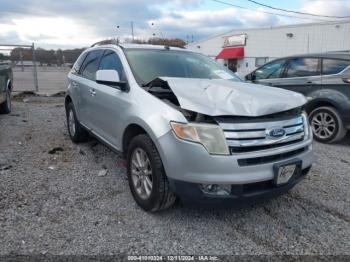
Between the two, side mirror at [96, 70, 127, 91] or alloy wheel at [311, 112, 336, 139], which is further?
alloy wheel at [311, 112, 336, 139]

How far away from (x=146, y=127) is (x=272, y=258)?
160cm

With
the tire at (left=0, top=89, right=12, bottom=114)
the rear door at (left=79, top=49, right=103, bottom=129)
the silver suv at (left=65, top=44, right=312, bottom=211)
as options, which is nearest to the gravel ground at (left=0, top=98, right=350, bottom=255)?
the silver suv at (left=65, top=44, right=312, bottom=211)

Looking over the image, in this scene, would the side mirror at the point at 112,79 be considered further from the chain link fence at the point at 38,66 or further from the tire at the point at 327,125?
the chain link fence at the point at 38,66

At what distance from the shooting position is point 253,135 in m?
2.88

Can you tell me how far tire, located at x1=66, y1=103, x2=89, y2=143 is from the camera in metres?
5.73

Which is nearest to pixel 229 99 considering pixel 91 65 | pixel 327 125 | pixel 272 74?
pixel 91 65

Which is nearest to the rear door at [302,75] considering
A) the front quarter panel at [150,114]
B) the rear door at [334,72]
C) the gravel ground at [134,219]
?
the rear door at [334,72]

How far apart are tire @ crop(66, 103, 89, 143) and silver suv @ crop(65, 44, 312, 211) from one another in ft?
6.15

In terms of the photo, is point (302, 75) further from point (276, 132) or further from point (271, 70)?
point (276, 132)

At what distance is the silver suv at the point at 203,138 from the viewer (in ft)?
9.24

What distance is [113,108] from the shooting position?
399 centimetres

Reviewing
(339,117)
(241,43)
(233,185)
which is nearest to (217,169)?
(233,185)

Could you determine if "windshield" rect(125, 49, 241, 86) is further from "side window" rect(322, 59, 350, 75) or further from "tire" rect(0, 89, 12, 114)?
"tire" rect(0, 89, 12, 114)

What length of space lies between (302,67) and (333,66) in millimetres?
684
